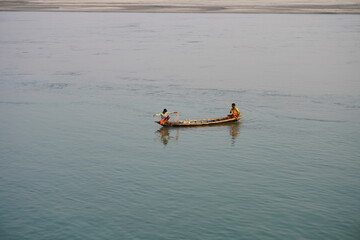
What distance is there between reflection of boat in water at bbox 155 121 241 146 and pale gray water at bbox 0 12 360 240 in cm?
22

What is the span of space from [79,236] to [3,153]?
46.3 ft


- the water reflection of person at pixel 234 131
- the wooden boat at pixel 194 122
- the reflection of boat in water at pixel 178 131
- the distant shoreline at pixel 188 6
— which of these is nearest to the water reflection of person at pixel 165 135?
the reflection of boat in water at pixel 178 131

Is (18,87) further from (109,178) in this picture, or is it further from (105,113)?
(109,178)

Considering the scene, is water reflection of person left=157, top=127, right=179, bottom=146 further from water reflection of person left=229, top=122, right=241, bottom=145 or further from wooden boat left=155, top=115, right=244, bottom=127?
water reflection of person left=229, top=122, right=241, bottom=145

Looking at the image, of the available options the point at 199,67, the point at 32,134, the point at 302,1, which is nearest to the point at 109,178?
the point at 32,134

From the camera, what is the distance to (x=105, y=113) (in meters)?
44.3

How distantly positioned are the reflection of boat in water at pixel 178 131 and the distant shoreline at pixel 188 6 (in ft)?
355

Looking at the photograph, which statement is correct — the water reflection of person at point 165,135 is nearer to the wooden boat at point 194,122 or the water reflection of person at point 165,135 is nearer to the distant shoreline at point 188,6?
the wooden boat at point 194,122

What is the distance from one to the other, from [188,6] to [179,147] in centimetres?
13567

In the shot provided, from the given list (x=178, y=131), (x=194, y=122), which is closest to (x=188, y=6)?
(x=194, y=122)

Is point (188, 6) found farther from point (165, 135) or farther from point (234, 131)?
point (165, 135)

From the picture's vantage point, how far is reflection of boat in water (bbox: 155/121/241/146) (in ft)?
123

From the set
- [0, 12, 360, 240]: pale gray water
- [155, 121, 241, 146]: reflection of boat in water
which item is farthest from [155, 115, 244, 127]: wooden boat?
[0, 12, 360, 240]: pale gray water

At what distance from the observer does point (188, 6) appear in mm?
164875
